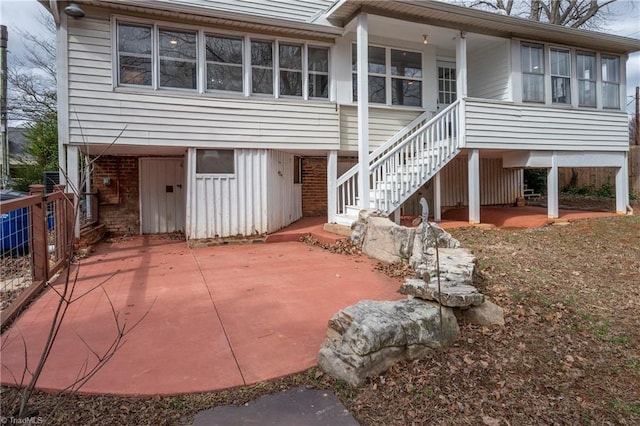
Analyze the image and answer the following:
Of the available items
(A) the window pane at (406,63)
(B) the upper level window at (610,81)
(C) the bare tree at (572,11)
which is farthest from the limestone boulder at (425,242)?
(C) the bare tree at (572,11)

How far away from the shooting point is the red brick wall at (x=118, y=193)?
902cm

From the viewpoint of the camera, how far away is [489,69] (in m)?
10.3

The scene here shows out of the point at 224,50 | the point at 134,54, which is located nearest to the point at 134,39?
the point at 134,54

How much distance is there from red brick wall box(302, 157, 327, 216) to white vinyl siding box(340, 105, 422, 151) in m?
1.49

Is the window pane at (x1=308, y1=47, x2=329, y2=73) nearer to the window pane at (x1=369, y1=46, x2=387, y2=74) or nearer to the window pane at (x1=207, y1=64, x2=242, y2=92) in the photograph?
the window pane at (x1=369, y1=46, x2=387, y2=74)

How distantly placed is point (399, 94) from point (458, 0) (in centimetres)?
1326

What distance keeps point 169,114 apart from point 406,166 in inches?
190

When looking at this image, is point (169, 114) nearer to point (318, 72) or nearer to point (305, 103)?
point (305, 103)

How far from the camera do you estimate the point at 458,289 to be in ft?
12.2

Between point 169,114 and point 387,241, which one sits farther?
point 169,114

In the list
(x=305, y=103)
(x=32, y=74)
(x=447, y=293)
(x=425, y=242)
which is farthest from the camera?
(x=32, y=74)

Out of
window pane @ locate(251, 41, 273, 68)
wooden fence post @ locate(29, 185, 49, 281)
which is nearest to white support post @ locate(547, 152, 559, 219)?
window pane @ locate(251, 41, 273, 68)

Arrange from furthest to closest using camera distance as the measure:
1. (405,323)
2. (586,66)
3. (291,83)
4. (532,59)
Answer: (586,66)
(532,59)
(291,83)
(405,323)

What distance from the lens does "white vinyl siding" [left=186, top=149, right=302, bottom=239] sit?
7.98 m
